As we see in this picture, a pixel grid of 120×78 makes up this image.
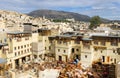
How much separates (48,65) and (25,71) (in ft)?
16.4

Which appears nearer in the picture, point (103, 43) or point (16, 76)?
point (16, 76)

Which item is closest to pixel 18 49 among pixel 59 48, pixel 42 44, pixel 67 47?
pixel 42 44

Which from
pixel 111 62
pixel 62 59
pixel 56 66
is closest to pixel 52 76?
pixel 56 66

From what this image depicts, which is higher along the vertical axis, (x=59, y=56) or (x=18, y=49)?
(x=18, y=49)

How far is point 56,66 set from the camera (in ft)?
131

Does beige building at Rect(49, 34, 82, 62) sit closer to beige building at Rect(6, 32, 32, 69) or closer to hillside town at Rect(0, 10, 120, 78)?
hillside town at Rect(0, 10, 120, 78)

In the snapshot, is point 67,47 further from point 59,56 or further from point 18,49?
point 18,49

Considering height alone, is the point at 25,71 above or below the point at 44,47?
below

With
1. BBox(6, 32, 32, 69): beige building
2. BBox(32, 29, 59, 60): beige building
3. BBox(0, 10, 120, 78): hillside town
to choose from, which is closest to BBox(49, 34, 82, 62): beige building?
BBox(0, 10, 120, 78): hillside town

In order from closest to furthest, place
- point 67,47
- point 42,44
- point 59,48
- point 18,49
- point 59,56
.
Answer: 1. point 18,49
2. point 67,47
3. point 59,48
4. point 59,56
5. point 42,44

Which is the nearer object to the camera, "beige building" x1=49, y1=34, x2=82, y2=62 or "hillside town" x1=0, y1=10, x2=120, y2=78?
"hillside town" x1=0, y1=10, x2=120, y2=78

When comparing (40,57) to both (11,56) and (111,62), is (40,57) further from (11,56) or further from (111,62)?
(111,62)

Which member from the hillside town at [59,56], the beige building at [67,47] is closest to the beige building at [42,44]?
the hillside town at [59,56]

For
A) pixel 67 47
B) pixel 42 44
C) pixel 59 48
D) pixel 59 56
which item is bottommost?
pixel 59 56
